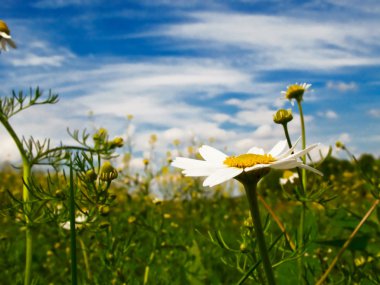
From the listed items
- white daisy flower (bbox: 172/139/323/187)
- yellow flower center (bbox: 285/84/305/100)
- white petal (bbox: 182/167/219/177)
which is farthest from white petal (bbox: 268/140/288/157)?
yellow flower center (bbox: 285/84/305/100)

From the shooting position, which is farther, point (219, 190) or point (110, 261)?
point (219, 190)

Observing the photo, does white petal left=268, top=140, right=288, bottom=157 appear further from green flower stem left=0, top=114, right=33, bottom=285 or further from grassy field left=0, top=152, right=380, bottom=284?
green flower stem left=0, top=114, right=33, bottom=285

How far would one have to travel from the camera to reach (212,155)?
3.71 feet

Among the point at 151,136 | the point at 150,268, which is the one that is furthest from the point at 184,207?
the point at 150,268

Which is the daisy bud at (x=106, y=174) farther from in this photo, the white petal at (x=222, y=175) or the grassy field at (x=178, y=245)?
the white petal at (x=222, y=175)

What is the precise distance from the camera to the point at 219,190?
18.5ft

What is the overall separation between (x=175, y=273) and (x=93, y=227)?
0.82 metres

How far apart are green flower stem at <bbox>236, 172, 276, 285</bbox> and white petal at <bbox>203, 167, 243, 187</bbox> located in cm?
2

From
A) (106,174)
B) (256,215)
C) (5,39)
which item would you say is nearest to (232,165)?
(256,215)

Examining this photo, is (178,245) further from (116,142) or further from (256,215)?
(256,215)

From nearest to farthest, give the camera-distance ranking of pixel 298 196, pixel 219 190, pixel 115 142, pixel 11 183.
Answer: pixel 298 196 < pixel 115 142 < pixel 219 190 < pixel 11 183

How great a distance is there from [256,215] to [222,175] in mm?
127

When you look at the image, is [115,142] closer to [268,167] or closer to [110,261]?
[110,261]

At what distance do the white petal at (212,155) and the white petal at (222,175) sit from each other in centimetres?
14
